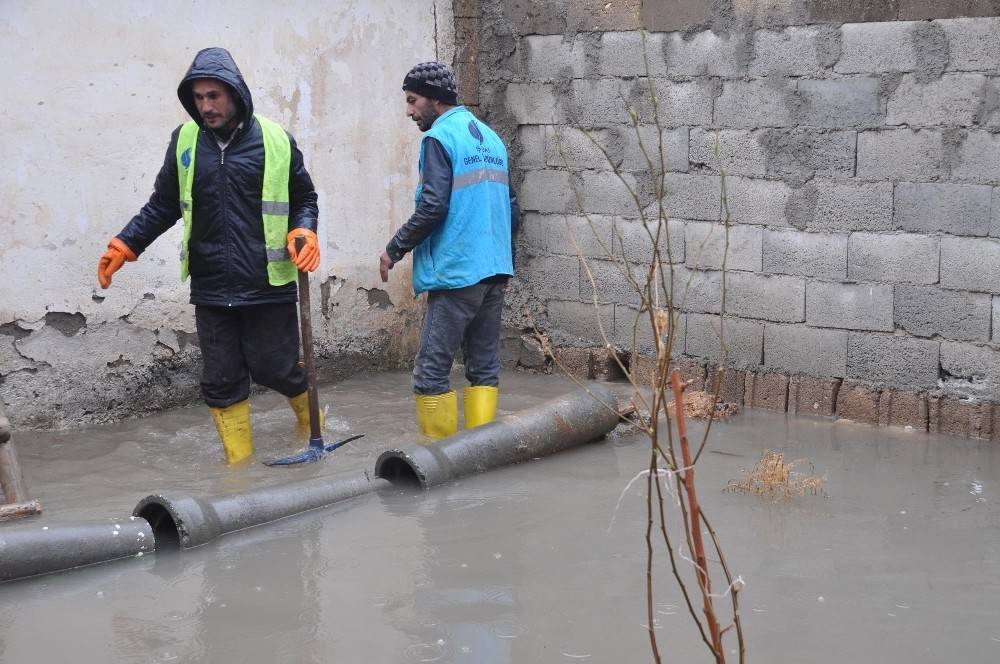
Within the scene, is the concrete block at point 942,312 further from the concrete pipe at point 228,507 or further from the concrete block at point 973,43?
the concrete pipe at point 228,507

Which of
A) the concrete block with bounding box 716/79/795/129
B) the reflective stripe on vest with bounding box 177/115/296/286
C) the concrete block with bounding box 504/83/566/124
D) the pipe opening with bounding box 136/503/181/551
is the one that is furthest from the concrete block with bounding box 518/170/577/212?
the pipe opening with bounding box 136/503/181/551

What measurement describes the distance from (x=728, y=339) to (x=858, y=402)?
2.92ft

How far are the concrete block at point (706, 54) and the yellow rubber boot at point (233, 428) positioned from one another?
10.4ft

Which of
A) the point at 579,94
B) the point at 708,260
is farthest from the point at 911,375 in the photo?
the point at 579,94

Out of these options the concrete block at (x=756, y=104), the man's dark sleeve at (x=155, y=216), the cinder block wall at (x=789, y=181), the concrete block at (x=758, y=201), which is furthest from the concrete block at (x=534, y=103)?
the man's dark sleeve at (x=155, y=216)

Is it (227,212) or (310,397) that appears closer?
(227,212)

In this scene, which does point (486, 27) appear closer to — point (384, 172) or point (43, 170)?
point (384, 172)

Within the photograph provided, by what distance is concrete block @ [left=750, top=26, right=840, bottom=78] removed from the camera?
6.43 metres

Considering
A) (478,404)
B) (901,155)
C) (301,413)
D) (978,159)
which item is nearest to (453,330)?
(478,404)

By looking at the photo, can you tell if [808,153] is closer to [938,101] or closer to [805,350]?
[938,101]

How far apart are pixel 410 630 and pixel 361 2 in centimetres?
490

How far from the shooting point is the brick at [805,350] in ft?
21.8

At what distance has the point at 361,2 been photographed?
300 inches

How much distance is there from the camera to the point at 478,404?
20.6 feet
